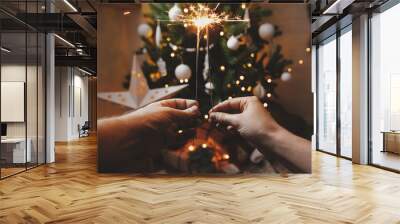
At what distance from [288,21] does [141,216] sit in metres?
4.55

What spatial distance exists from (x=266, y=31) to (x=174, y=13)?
5.61 ft

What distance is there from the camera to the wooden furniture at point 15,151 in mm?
7164

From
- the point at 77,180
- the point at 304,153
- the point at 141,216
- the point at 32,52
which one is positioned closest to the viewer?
the point at 141,216

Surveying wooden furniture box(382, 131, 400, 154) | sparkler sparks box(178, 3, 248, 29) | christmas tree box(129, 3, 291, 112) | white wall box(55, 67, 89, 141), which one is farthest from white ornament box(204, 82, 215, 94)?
white wall box(55, 67, 89, 141)

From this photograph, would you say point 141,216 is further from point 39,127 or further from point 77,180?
point 39,127

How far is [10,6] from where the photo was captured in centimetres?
671

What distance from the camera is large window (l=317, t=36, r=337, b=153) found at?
10.3 meters

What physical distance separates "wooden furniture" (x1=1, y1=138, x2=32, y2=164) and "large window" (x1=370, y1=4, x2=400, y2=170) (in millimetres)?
7296

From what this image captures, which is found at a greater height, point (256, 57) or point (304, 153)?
point (256, 57)

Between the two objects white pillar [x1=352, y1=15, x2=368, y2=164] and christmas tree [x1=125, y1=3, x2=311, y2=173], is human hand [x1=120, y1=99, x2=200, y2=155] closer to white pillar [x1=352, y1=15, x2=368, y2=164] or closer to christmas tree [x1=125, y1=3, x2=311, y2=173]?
christmas tree [x1=125, y1=3, x2=311, y2=173]

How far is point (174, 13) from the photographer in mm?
6957

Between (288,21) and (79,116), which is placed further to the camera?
(79,116)

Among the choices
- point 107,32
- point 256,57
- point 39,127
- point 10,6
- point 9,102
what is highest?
point 10,6

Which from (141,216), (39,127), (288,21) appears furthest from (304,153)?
(39,127)
